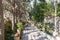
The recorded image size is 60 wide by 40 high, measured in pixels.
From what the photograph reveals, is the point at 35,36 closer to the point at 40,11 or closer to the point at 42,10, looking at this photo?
the point at 42,10

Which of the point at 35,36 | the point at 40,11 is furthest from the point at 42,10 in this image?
the point at 35,36

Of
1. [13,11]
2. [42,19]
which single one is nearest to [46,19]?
[42,19]

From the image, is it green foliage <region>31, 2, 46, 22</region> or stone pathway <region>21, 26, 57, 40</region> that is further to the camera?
green foliage <region>31, 2, 46, 22</region>

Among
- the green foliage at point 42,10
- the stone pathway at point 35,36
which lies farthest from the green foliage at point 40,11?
the stone pathway at point 35,36

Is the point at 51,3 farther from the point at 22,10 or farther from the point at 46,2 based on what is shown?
the point at 22,10

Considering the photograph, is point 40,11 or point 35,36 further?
point 40,11

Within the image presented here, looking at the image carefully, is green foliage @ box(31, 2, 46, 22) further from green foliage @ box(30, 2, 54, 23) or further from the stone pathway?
the stone pathway

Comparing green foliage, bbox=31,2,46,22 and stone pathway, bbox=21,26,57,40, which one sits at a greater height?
green foliage, bbox=31,2,46,22

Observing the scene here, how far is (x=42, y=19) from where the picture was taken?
2312 centimetres

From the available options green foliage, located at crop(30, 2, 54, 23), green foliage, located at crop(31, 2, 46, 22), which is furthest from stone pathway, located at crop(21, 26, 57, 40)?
green foliage, located at crop(31, 2, 46, 22)

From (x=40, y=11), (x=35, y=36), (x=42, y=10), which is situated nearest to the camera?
(x=35, y=36)

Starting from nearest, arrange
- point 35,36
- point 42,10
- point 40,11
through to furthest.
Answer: point 35,36 < point 42,10 < point 40,11

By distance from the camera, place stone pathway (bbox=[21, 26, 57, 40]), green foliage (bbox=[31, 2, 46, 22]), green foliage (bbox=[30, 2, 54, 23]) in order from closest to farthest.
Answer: stone pathway (bbox=[21, 26, 57, 40]) → green foliage (bbox=[30, 2, 54, 23]) → green foliage (bbox=[31, 2, 46, 22])

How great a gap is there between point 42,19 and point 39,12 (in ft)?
4.46
